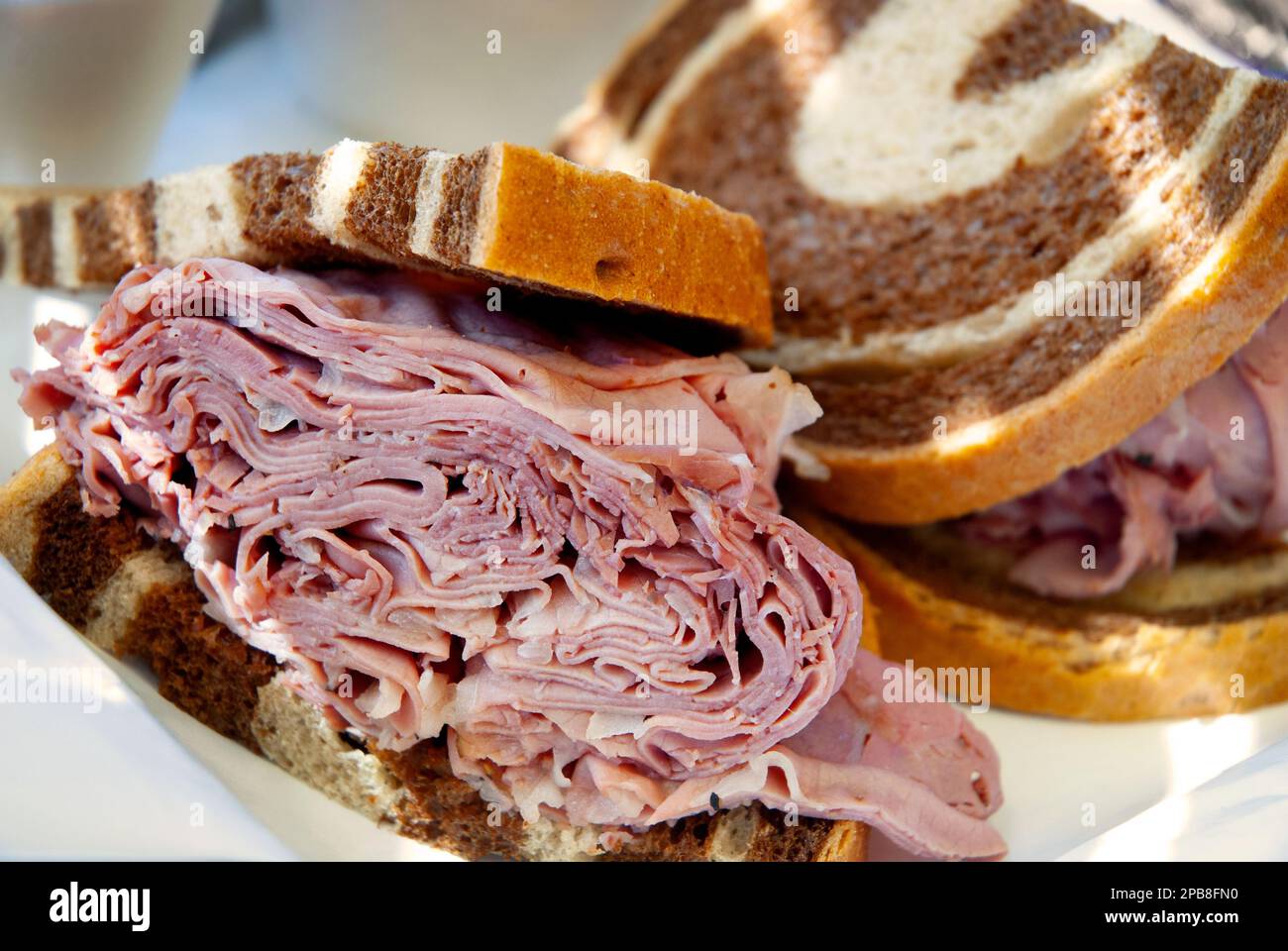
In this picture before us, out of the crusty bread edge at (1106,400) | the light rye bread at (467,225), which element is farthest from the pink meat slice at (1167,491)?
the light rye bread at (467,225)

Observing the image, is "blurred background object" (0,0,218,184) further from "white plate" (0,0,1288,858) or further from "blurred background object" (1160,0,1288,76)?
"blurred background object" (1160,0,1288,76)

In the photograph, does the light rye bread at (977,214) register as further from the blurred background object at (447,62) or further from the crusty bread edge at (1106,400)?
the blurred background object at (447,62)

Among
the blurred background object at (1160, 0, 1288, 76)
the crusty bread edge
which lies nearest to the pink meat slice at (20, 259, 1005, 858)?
the crusty bread edge

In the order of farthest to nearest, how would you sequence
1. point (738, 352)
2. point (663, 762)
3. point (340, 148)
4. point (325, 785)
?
point (738, 352) < point (325, 785) < point (663, 762) < point (340, 148)

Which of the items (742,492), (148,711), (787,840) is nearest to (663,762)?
(787,840)

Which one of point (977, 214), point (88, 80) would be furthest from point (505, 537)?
point (88, 80)

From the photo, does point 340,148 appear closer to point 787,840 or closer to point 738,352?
point 738,352
